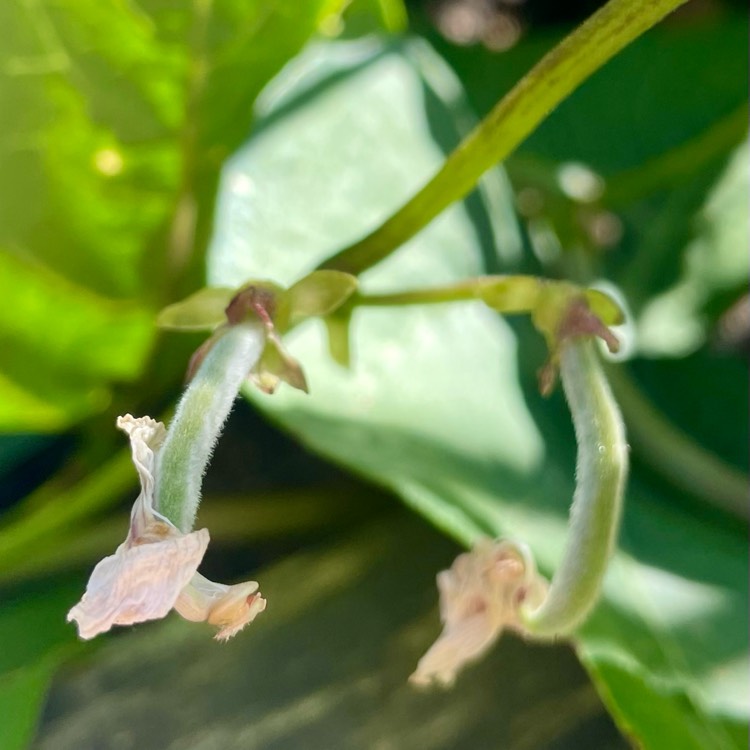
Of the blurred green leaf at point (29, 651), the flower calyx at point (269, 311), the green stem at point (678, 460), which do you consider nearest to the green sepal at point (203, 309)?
the flower calyx at point (269, 311)

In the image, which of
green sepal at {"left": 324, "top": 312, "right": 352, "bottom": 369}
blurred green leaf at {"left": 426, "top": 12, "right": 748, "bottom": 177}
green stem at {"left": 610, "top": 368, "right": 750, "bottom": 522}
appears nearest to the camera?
green sepal at {"left": 324, "top": 312, "right": 352, "bottom": 369}

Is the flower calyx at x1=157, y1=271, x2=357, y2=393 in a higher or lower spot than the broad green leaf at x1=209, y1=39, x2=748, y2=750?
higher

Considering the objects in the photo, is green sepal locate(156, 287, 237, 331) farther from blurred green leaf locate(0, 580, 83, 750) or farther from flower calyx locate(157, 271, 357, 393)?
blurred green leaf locate(0, 580, 83, 750)

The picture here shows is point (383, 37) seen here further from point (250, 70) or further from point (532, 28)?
point (532, 28)

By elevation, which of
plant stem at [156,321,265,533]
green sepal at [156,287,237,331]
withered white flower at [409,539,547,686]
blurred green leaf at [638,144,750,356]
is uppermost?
plant stem at [156,321,265,533]

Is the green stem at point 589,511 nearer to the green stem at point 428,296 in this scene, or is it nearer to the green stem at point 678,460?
the green stem at point 428,296

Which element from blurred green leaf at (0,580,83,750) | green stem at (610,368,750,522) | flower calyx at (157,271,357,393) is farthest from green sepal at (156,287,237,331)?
green stem at (610,368,750,522)
